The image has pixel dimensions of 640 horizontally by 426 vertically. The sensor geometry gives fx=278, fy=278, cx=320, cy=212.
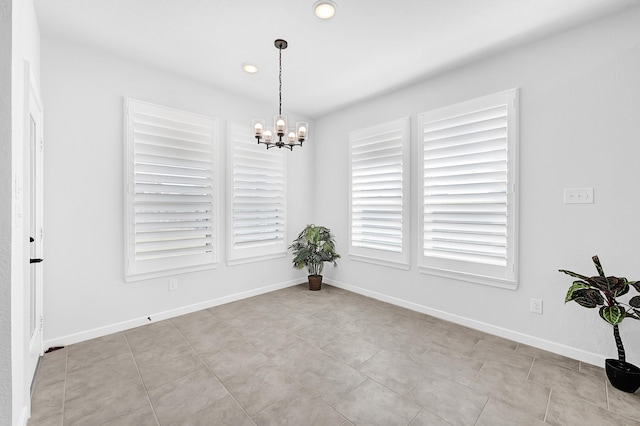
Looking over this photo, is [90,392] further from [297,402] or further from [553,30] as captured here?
[553,30]

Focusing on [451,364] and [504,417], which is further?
[451,364]

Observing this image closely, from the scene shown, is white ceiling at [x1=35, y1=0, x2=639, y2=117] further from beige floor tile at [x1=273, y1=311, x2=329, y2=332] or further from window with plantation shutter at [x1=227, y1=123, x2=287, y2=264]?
beige floor tile at [x1=273, y1=311, x2=329, y2=332]

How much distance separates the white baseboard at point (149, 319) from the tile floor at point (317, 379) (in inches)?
3.0

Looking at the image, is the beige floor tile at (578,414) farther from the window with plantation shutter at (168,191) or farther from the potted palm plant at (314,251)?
the window with plantation shutter at (168,191)

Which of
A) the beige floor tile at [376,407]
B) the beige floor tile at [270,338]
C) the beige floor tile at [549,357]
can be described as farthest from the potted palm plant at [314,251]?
the beige floor tile at [549,357]

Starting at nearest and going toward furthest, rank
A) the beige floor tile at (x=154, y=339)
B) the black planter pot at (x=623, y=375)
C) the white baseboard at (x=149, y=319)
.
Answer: the black planter pot at (x=623, y=375) < the beige floor tile at (x=154, y=339) < the white baseboard at (x=149, y=319)

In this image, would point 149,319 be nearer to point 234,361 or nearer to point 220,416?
point 234,361

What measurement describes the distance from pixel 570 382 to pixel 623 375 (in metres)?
0.32

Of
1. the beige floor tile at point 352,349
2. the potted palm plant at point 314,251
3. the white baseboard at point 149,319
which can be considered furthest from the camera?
the potted palm plant at point 314,251

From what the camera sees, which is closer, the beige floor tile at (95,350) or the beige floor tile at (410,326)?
the beige floor tile at (95,350)

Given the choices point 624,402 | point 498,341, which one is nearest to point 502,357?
point 498,341

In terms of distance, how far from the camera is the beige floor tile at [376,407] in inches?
68.8

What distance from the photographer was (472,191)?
3.03 metres

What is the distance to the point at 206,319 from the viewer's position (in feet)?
10.8
